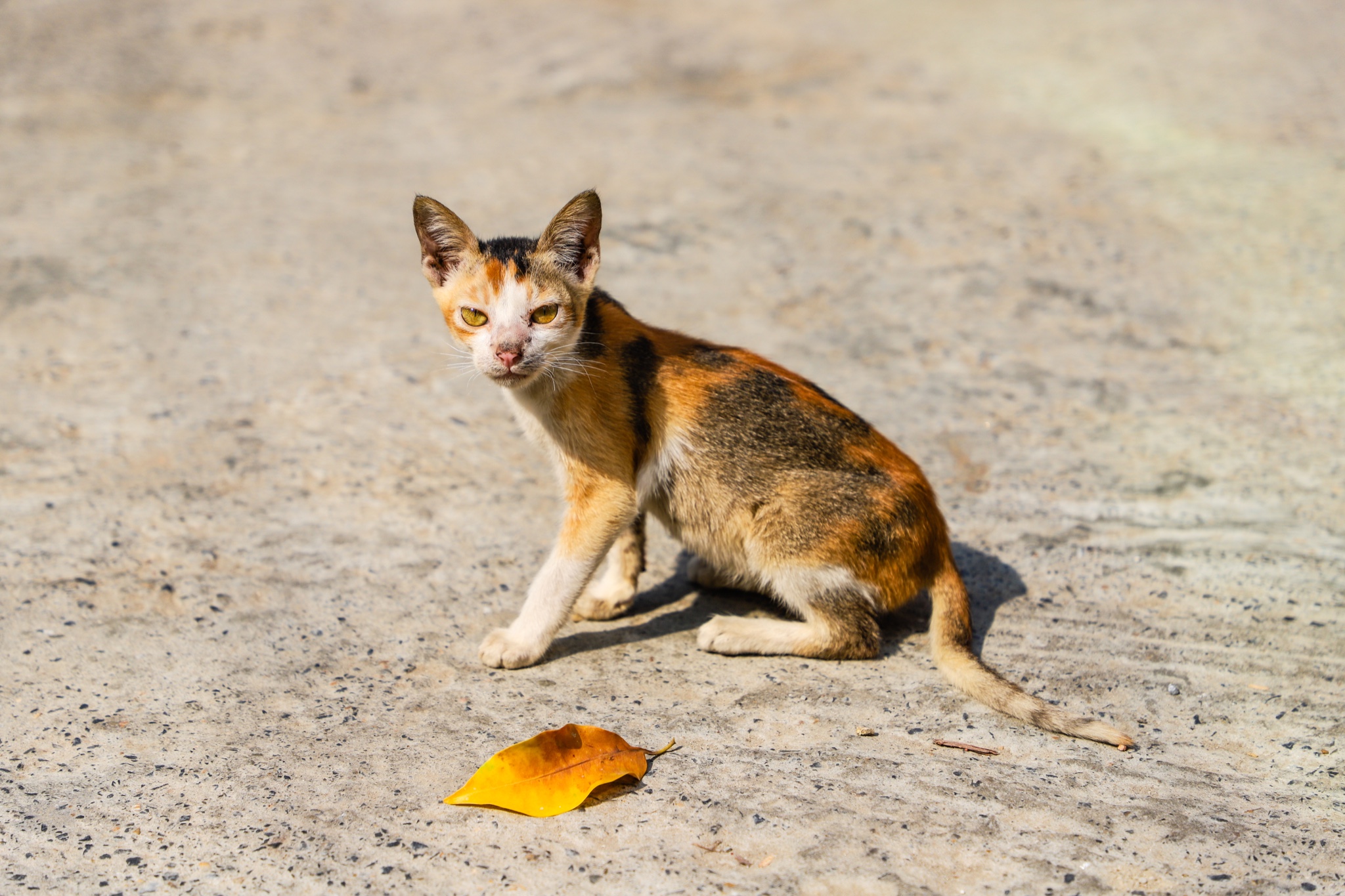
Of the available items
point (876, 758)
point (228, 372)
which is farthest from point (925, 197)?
point (876, 758)

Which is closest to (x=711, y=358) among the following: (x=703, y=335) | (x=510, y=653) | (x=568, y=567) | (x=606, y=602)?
(x=568, y=567)

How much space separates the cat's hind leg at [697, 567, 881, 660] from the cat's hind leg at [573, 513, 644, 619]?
461 millimetres

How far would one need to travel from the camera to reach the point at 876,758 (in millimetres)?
3688

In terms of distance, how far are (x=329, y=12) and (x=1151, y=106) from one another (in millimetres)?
8114

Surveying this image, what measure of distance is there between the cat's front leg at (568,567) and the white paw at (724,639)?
55cm

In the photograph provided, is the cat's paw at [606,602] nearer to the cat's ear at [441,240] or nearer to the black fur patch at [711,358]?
the black fur patch at [711,358]

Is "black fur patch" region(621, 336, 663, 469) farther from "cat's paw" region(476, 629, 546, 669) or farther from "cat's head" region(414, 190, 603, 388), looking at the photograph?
"cat's paw" region(476, 629, 546, 669)

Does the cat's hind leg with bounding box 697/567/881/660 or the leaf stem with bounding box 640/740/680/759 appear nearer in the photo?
the leaf stem with bounding box 640/740/680/759

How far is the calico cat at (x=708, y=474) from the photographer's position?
413 centimetres

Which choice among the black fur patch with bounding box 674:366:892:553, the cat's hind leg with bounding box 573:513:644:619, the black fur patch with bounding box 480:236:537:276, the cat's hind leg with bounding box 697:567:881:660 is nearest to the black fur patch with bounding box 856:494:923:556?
the black fur patch with bounding box 674:366:892:553

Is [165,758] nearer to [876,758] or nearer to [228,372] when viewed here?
[876,758]

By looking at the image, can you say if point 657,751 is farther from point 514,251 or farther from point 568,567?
point 514,251

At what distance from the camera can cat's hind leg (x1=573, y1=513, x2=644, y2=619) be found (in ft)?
15.5

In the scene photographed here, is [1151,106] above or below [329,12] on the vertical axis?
below
